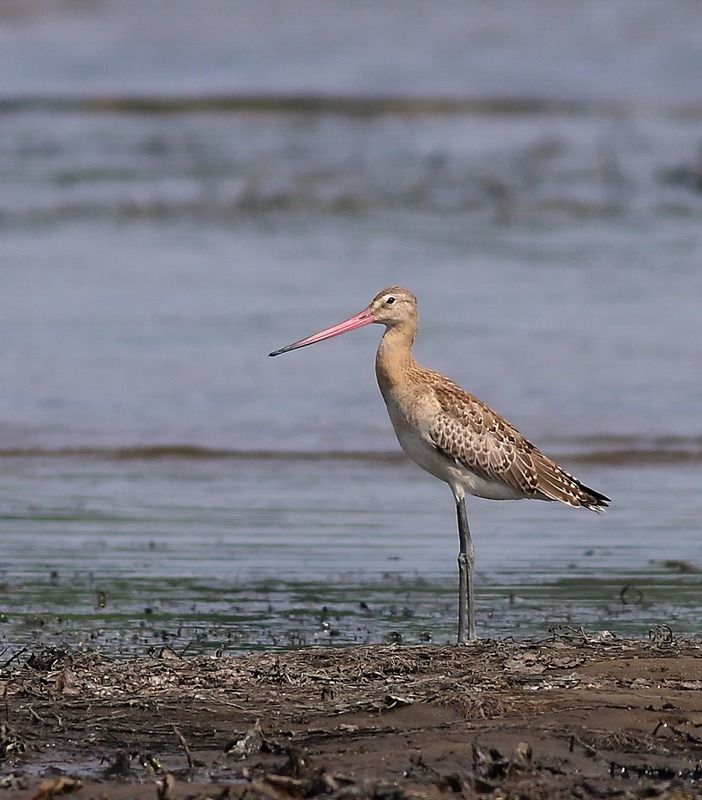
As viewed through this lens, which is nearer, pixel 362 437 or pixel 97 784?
pixel 97 784

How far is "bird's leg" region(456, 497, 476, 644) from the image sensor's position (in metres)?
7.50

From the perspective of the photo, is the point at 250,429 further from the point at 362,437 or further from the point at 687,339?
the point at 687,339

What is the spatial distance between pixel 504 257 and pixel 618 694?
1311 centimetres

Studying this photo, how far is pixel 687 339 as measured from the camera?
15289mm

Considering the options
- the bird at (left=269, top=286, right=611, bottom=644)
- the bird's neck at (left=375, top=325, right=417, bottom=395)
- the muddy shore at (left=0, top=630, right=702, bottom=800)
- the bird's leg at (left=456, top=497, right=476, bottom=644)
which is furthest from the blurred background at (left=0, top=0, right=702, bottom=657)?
the bird's neck at (left=375, top=325, right=417, bottom=395)

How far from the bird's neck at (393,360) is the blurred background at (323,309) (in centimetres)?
105

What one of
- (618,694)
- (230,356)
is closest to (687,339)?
(230,356)

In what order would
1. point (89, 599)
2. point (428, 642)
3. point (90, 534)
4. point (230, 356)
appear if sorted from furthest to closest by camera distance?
point (230, 356)
point (90, 534)
point (89, 599)
point (428, 642)

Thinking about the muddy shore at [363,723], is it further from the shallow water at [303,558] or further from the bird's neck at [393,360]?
the bird's neck at [393,360]

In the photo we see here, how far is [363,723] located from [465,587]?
1.91 m

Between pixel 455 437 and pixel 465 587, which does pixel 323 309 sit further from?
pixel 465 587

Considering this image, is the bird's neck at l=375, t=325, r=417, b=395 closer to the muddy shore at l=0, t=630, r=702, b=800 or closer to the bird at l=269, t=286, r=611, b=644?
the bird at l=269, t=286, r=611, b=644

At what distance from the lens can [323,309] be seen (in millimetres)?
15867

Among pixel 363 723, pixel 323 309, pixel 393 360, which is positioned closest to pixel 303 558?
pixel 393 360
